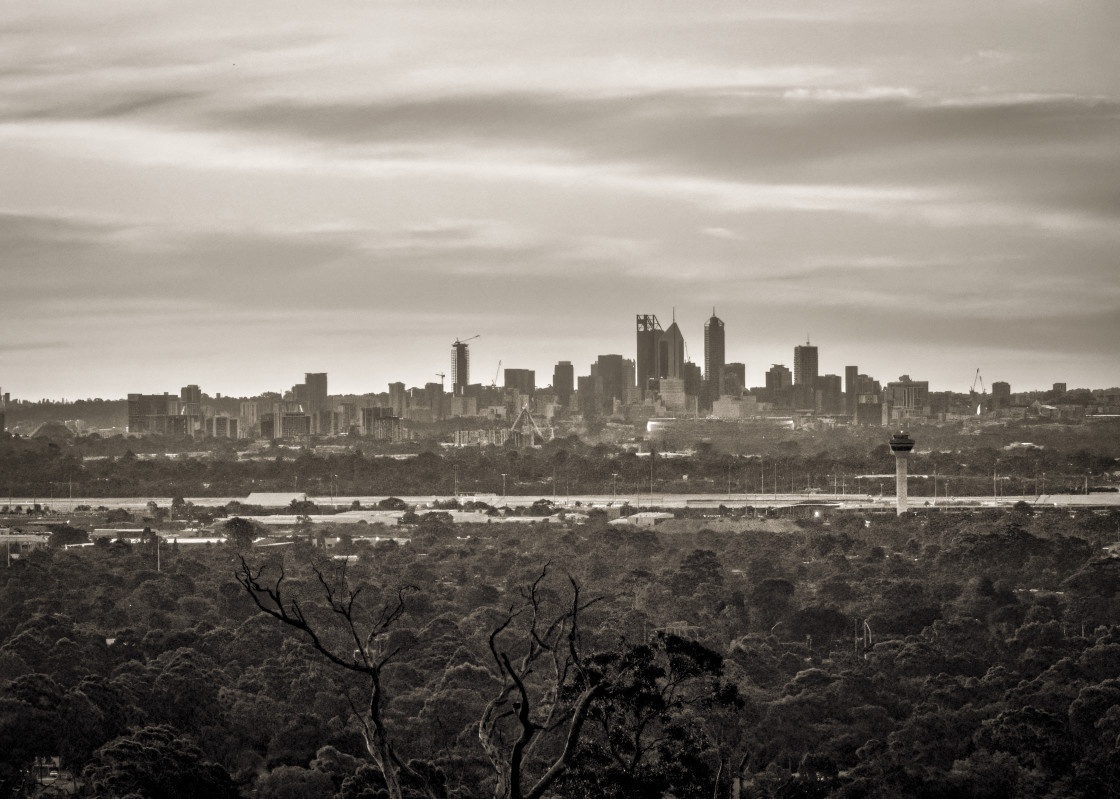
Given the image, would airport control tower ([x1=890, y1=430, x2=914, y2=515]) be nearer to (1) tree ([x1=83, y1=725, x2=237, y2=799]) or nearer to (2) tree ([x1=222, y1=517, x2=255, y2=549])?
(2) tree ([x1=222, y1=517, x2=255, y2=549])

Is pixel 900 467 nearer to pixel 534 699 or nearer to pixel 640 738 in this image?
pixel 534 699

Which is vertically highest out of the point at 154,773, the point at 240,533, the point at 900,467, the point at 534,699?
the point at 900,467

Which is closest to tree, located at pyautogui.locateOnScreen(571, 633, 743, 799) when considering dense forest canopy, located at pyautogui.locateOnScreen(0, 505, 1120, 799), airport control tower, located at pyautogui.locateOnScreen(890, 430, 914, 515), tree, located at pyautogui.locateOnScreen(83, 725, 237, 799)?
dense forest canopy, located at pyautogui.locateOnScreen(0, 505, 1120, 799)

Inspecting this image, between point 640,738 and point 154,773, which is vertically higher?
point 640,738

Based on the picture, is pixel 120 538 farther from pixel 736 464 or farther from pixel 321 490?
pixel 736 464

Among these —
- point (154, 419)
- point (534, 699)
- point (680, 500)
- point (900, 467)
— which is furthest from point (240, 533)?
point (154, 419)

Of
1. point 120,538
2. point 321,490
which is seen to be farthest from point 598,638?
point 321,490
